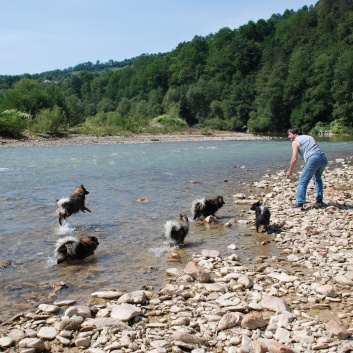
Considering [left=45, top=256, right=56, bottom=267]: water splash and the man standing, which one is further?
the man standing

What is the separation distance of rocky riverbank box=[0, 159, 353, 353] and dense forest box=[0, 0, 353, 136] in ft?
143

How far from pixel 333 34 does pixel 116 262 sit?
102 metres

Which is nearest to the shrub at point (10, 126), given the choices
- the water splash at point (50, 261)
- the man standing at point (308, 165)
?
the man standing at point (308, 165)

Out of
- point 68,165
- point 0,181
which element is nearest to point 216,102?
point 68,165

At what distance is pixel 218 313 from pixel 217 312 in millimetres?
17

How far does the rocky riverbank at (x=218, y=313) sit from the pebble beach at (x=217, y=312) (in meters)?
0.01

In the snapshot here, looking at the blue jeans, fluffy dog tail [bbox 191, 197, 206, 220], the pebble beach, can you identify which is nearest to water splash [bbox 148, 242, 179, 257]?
the pebble beach

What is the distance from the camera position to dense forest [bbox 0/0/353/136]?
6481cm

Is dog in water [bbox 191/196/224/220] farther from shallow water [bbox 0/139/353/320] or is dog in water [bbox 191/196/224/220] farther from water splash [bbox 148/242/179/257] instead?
water splash [bbox 148/242/179/257]

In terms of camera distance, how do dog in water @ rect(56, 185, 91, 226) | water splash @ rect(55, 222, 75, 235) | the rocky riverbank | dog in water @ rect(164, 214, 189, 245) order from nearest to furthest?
1. the rocky riverbank
2. dog in water @ rect(164, 214, 189, 245)
3. water splash @ rect(55, 222, 75, 235)
4. dog in water @ rect(56, 185, 91, 226)

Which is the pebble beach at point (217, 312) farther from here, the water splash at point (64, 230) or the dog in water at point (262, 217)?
the water splash at point (64, 230)

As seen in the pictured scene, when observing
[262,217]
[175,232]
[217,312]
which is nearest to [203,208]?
[262,217]

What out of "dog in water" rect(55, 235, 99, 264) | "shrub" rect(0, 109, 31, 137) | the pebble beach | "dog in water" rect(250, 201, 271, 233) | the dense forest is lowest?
the pebble beach

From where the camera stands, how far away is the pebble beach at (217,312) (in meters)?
3.82
